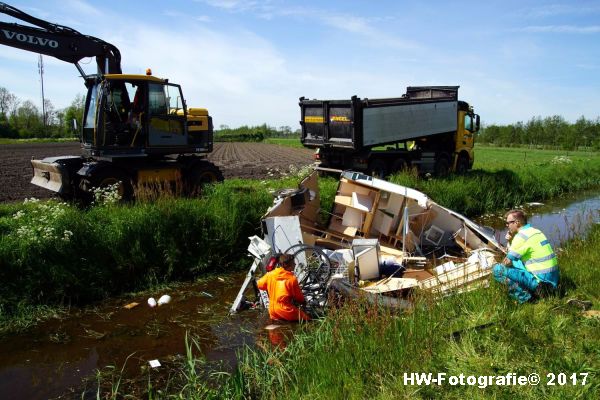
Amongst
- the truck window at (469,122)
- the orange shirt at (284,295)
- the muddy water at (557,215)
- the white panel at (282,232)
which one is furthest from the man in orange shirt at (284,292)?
the truck window at (469,122)

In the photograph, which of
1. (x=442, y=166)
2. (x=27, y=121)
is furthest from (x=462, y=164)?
(x=27, y=121)

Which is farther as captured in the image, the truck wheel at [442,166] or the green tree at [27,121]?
the green tree at [27,121]

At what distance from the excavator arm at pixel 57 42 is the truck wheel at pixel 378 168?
7.40 meters

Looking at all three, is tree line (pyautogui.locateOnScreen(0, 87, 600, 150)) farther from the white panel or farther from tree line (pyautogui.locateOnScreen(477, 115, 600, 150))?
the white panel

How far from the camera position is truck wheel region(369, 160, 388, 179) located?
14.0 metres

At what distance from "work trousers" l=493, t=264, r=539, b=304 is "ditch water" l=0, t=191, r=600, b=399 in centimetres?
260

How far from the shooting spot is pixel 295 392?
3.79m

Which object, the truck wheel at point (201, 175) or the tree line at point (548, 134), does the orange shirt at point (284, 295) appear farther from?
the tree line at point (548, 134)

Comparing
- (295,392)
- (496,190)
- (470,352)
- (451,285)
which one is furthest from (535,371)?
(496,190)

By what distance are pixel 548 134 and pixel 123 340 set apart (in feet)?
201

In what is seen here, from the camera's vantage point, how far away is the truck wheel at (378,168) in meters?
14.0

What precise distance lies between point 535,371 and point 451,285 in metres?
2.31

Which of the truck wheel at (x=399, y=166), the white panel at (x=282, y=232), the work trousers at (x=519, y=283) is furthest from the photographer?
the truck wheel at (x=399, y=166)

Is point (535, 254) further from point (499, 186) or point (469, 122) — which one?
point (469, 122)
